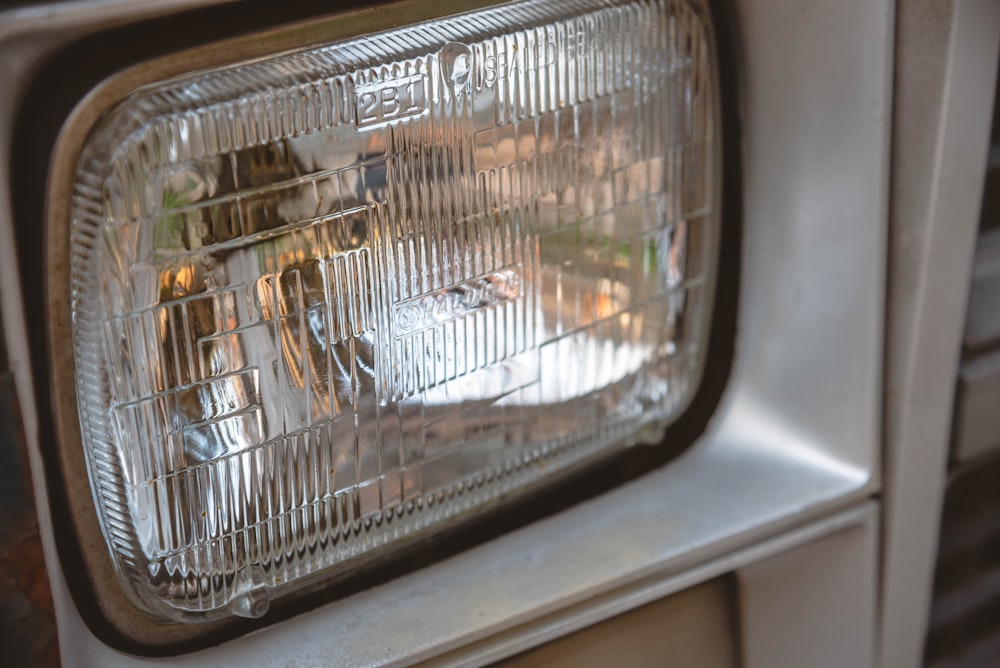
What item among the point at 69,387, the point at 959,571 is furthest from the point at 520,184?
the point at 959,571

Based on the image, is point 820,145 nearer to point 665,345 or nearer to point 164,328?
point 665,345

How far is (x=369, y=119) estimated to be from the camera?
2.05 ft

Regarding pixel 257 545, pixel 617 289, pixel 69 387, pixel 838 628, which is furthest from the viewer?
pixel 838 628

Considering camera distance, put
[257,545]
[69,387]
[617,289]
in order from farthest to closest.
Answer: [617,289], [257,545], [69,387]

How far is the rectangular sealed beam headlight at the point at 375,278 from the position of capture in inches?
22.8

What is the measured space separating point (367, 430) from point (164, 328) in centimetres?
16

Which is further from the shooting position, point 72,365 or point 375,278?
point 375,278

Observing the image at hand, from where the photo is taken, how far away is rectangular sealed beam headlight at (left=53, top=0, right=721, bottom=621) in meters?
0.58

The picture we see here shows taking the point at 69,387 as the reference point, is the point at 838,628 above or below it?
below

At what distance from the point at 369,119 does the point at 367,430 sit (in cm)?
20

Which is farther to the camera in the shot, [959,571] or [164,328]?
[959,571]

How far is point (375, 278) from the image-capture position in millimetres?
662

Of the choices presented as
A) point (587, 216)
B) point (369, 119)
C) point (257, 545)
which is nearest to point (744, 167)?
point (587, 216)

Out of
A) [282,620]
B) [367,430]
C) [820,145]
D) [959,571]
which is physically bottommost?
[959,571]
